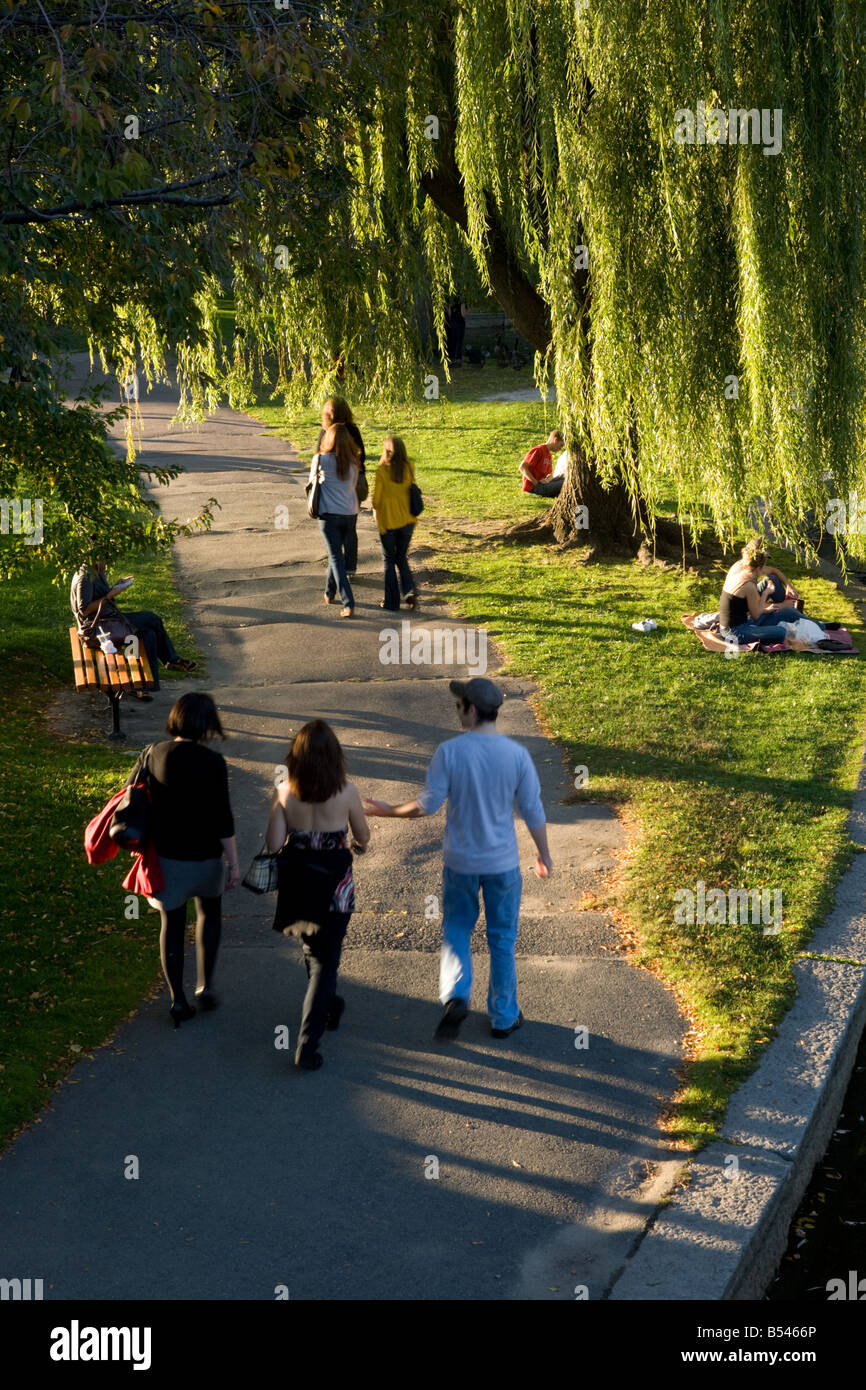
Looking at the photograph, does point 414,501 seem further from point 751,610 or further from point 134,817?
point 134,817

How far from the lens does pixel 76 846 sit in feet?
27.2

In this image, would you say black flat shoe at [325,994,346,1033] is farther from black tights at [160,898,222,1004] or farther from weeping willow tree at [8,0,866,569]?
weeping willow tree at [8,0,866,569]

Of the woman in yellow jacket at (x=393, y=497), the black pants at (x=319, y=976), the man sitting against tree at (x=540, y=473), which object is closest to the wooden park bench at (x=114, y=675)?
the woman in yellow jacket at (x=393, y=497)

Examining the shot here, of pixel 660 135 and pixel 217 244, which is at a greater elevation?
pixel 660 135

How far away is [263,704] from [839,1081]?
597cm

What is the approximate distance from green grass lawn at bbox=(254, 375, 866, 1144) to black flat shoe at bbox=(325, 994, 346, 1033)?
167cm

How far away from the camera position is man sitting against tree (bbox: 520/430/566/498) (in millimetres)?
18453

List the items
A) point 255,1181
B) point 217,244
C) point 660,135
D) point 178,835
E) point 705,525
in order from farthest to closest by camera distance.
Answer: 1. point 705,525
2. point 660,135
3. point 217,244
4. point 178,835
5. point 255,1181

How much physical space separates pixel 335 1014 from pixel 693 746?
4351 mm

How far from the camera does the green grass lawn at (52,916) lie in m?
6.15

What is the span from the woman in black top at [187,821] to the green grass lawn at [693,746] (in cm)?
240

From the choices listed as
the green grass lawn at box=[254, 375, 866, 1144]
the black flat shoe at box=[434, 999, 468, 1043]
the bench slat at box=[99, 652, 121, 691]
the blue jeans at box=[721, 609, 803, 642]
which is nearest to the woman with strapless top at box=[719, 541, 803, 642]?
the blue jeans at box=[721, 609, 803, 642]
